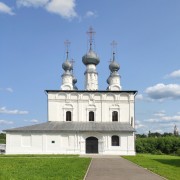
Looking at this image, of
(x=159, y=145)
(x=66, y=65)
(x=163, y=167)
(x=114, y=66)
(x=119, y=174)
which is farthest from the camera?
(x=66, y=65)

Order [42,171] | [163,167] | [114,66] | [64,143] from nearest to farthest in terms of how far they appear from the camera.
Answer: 1. [42,171]
2. [163,167]
3. [64,143]
4. [114,66]

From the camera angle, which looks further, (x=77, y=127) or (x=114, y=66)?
(x=114, y=66)

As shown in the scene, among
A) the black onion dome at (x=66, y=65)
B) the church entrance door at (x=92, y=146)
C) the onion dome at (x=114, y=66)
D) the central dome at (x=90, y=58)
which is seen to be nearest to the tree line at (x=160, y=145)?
the onion dome at (x=114, y=66)

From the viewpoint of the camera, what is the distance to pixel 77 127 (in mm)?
36719

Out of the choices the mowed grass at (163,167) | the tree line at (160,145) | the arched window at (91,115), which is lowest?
the tree line at (160,145)

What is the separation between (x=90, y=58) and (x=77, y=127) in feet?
35.4

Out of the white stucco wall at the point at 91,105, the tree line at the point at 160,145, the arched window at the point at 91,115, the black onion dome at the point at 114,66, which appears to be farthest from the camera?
the black onion dome at the point at 114,66

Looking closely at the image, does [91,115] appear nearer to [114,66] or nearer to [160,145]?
[114,66]

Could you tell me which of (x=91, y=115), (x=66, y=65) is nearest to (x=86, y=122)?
(x=91, y=115)

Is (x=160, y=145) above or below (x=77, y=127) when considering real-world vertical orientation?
below

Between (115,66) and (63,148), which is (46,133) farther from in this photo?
(115,66)

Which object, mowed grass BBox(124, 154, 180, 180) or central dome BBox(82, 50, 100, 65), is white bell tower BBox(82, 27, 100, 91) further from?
mowed grass BBox(124, 154, 180, 180)

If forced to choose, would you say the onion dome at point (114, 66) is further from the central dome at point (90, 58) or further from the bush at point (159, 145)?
the bush at point (159, 145)

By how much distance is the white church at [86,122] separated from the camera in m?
35.8
